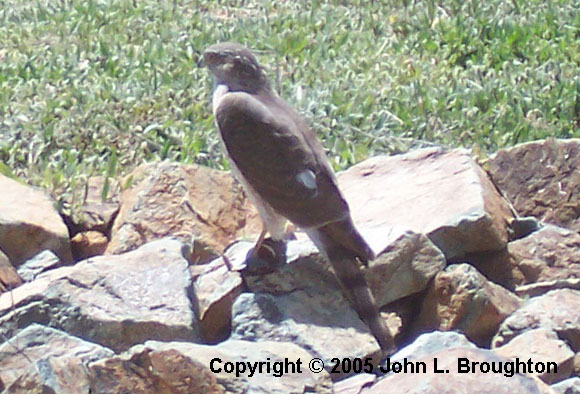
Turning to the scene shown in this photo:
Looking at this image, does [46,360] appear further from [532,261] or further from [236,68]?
[532,261]

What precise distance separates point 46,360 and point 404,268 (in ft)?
5.93

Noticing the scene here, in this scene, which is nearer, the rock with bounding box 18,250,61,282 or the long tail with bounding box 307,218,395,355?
the long tail with bounding box 307,218,395,355

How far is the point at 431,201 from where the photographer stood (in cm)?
605

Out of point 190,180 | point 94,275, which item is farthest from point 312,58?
point 94,275

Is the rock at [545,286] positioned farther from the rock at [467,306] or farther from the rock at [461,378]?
the rock at [461,378]

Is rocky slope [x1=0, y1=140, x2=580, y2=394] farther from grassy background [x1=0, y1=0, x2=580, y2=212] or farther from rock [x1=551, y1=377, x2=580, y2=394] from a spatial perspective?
grassy background [x1=0, y1=0, x2=580, y2=212]

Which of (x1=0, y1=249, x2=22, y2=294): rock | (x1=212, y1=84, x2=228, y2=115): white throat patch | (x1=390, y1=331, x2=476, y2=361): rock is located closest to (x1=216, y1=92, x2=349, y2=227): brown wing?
(x1=212, y1=84, x2=228, y2=115): white throat patch

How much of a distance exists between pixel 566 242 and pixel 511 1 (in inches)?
162

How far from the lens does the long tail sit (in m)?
5.15

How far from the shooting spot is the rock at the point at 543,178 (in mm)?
6551

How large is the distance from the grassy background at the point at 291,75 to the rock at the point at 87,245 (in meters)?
0.32

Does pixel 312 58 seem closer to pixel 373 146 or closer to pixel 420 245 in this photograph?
pixel 373 146

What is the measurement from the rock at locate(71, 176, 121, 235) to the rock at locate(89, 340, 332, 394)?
78.2 inches

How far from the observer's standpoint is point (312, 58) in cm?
861
